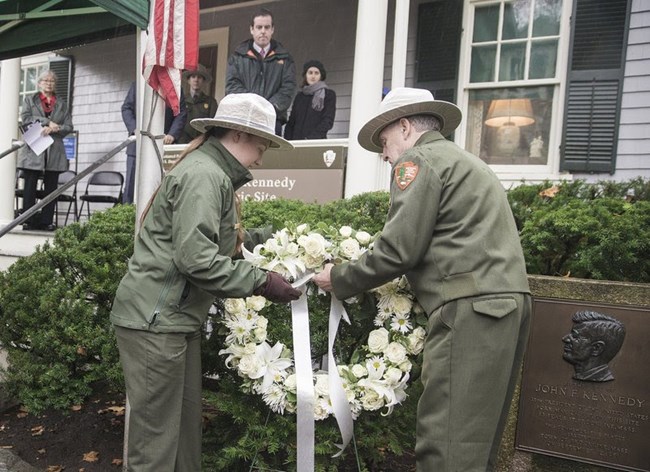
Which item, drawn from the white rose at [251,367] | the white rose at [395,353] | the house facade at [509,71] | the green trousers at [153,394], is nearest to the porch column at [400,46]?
the house facade at [509,71]

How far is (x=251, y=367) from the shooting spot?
9.09 ft

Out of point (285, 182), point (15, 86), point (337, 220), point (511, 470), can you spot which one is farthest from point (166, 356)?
point (15, 86)

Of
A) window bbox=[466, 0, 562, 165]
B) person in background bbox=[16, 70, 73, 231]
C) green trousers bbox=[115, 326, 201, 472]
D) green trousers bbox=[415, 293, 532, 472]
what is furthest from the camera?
person in background bbox=[16, 70, 73, 231]

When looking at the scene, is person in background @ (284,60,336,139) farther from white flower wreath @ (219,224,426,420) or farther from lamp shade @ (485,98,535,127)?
white flower wreath @ (219,224,426,420)

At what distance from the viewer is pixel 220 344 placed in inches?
125

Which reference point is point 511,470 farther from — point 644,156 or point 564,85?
point 564,85

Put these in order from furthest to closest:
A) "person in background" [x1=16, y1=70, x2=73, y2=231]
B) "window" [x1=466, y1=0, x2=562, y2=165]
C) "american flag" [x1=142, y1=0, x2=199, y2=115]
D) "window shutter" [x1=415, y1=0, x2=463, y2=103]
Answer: "person in background" [x1=16, y1=70, x2=73, y2=231] → "window shutter" [x1=415, y1=0, x2=463, y2=103] → "window" [x1=466, y1=0, x2=562, y2=165] → "american flag" [x1=142, y1=0, x2=199, y2=115]

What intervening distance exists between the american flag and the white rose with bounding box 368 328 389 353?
1.69 m

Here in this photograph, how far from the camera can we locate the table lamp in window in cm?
725

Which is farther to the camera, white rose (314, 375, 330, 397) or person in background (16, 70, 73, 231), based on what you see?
person in background (16, 70, 73, 231)

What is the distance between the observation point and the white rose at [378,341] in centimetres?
278

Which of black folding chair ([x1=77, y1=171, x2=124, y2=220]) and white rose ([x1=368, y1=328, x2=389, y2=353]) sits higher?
black folding chair ([x1=77, y1=171, x2=124, y2=220])

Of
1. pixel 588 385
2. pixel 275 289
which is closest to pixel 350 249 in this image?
pixel 275 289

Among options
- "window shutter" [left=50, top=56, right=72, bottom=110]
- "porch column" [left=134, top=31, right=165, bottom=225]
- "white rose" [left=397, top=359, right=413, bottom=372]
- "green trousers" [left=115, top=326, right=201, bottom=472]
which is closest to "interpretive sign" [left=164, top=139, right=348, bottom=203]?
"porch column" [left=134, top=31, right=165, bottom=225]
